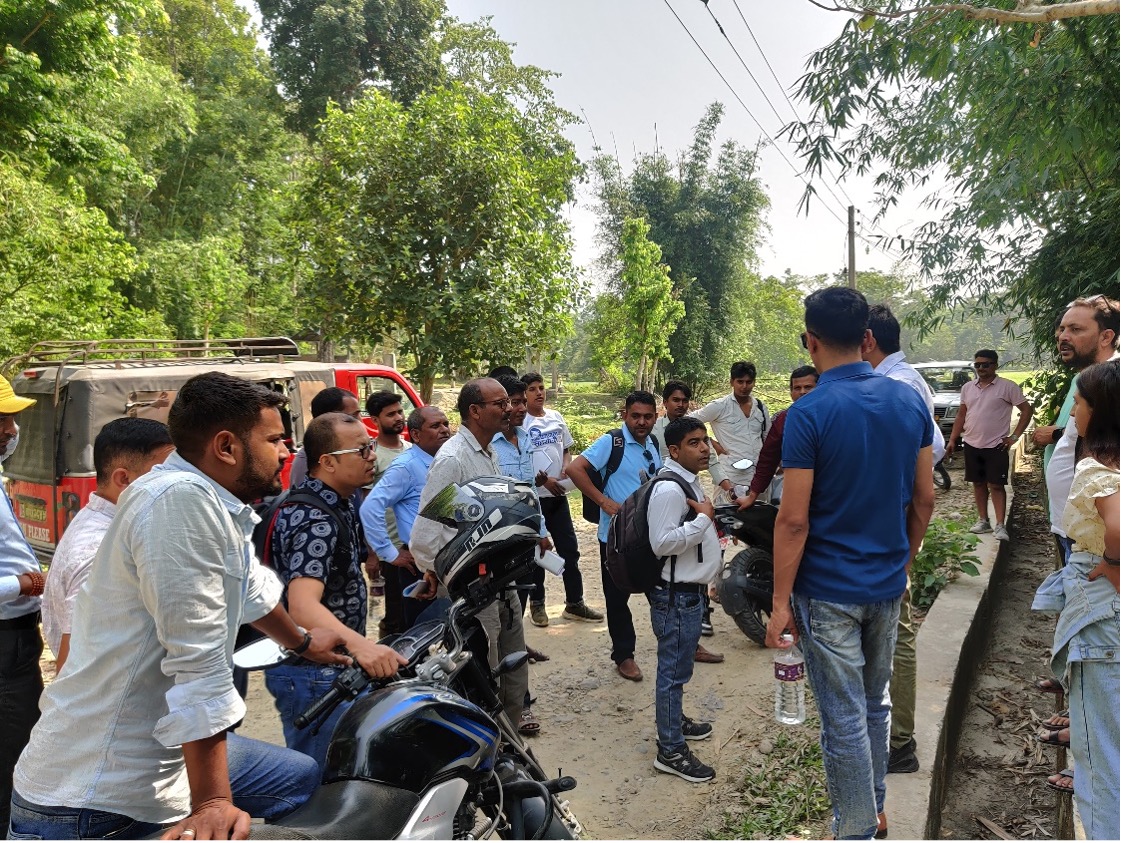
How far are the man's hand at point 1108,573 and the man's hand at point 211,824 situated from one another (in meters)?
2.31

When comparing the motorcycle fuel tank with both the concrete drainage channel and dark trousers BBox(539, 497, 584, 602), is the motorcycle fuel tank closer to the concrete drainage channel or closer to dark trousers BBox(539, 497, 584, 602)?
the concrete drainage channel

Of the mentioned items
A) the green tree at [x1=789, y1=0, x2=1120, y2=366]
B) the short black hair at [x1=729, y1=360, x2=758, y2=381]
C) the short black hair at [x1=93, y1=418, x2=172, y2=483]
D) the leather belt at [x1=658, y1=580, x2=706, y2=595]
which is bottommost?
the leather belt at [x1=658, y1=580, x2=706, y2=595]

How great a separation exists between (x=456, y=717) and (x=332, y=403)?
2.75 meters

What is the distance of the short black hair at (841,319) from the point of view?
101 inches

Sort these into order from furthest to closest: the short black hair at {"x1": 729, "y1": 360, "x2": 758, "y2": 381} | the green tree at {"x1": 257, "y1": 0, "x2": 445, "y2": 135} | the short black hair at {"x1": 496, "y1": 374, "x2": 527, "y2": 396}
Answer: the green tree at {"x1": 257, "y1": 0, "x2": 445, "y2": 135}
the short black hair at {"x1": 729, "y1": 360, "x2": 758, "y2": 381}
the short black hair at {"x1": 496, "y1": 374, "x2": 527, "y2": 396}

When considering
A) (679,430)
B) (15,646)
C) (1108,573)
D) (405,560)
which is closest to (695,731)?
(679,430)

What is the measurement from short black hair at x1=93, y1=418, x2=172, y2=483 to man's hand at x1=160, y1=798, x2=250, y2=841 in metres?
1.62

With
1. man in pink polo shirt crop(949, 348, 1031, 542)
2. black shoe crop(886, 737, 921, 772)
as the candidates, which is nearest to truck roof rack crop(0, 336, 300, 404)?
black shoe crop(886, 737, 921, 772)

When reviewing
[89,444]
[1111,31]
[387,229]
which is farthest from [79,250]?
[1111,31]

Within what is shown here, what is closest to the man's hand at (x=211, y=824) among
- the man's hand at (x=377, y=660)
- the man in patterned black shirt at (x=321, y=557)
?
the man's hand at (x=377, y=660)

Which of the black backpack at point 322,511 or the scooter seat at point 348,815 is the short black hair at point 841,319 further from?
the scooter seat at point 348,815

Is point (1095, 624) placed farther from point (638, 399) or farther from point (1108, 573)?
point (638, 399)

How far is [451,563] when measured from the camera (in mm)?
2203

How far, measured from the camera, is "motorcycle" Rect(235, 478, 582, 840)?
1729 mm
